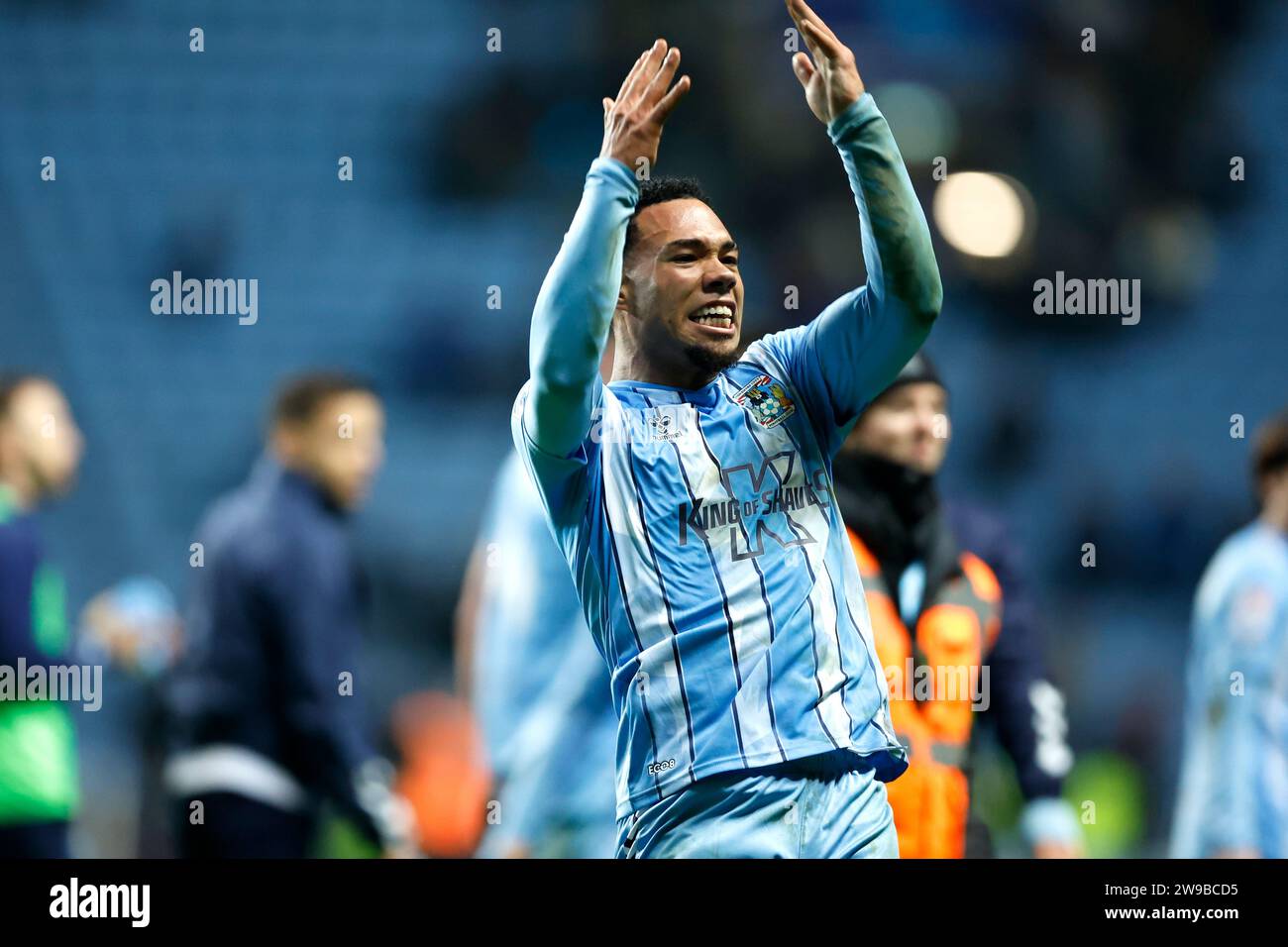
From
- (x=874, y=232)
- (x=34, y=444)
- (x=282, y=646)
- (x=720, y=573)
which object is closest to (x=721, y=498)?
(x=720, y=573)

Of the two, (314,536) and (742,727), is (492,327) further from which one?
(742,727)

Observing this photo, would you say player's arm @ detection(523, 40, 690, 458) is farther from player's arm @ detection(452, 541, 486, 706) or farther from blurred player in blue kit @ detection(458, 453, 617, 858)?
player's arm @ detection(452, 541, 486, 706)

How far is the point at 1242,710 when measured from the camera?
4.75 m

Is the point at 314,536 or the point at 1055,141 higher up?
the point at 1055,141

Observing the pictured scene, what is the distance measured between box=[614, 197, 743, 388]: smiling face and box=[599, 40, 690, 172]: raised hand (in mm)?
239

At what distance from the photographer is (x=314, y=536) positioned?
14.7 feet

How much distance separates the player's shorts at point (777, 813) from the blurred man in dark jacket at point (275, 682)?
6.19 feet

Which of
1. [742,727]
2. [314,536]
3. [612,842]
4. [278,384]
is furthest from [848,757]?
[278,384]

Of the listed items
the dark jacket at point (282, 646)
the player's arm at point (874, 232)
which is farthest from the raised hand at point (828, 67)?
the dark jacket at point (282, 646)

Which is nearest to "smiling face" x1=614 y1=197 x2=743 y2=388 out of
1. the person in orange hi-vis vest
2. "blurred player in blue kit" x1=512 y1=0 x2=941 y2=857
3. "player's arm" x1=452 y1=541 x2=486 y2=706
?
"blurred player in blue kit" x1=512 y1=0 x2=941 y2=857

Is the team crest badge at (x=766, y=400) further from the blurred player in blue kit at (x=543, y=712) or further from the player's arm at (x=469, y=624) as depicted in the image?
the player's arm at (x=469, y=624)

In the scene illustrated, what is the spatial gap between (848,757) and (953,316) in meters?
3.81

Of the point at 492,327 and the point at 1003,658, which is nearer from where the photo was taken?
the point at 1003,658

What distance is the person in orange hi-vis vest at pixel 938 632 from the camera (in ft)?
13.7
